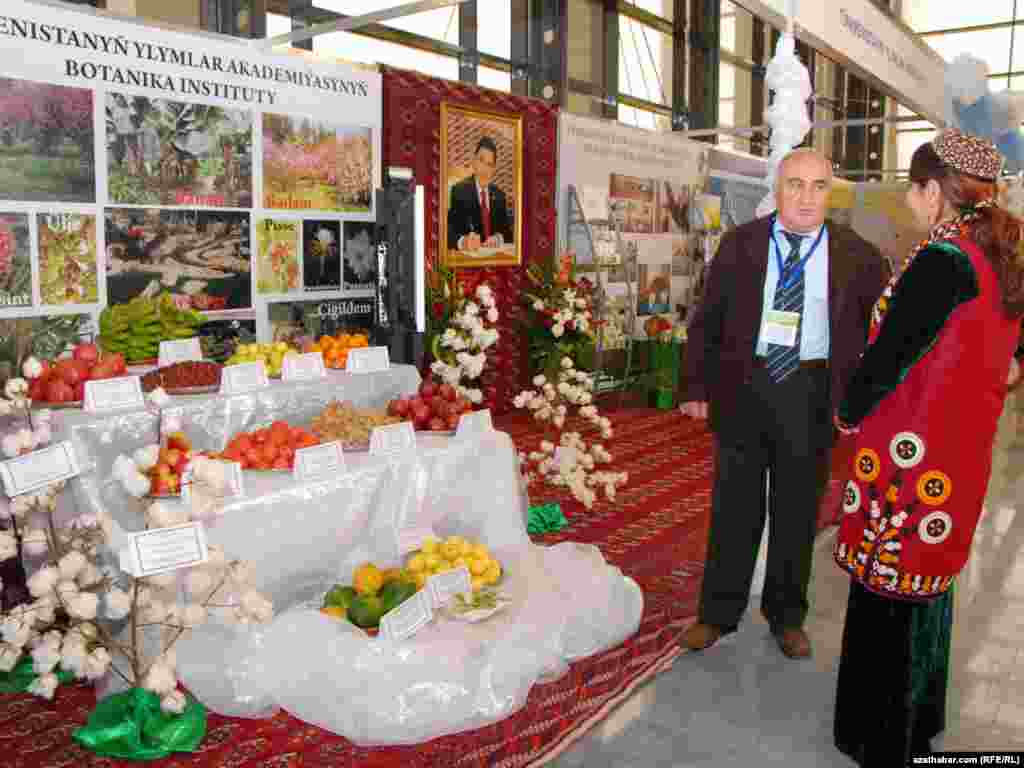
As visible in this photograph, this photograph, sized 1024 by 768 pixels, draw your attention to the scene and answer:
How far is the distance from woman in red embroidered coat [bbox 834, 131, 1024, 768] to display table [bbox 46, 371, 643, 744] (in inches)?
38.4

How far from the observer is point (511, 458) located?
12.3 ft

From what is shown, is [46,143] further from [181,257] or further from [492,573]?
[492,573]

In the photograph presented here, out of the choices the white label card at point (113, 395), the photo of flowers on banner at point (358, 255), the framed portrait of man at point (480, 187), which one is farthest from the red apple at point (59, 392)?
the framed portrait of man at point (480, 187)

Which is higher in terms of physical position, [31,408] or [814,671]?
[31,408]

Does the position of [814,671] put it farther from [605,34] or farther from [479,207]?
[605,34]

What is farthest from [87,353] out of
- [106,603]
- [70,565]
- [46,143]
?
[46,143]

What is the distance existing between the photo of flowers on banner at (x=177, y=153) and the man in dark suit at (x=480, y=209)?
189cm

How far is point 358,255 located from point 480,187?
56.2 inches

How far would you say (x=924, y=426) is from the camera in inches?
85.0

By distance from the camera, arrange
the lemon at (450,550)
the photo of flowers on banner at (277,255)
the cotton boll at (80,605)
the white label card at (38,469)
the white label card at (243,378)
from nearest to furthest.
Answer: the cotton boll at (80,605) → the white label card at (38,469) → the lemon at (450,550) → the white label card at (243,378) → the photo of flowers on banner at (277,255)

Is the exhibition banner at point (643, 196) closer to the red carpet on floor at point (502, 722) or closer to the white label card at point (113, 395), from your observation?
the red carpet on floor at point (502, 722)

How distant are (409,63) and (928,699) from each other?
592 centimetres

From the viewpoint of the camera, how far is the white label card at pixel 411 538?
3277mm

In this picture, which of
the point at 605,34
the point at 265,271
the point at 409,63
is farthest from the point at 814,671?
the point at 605,34
